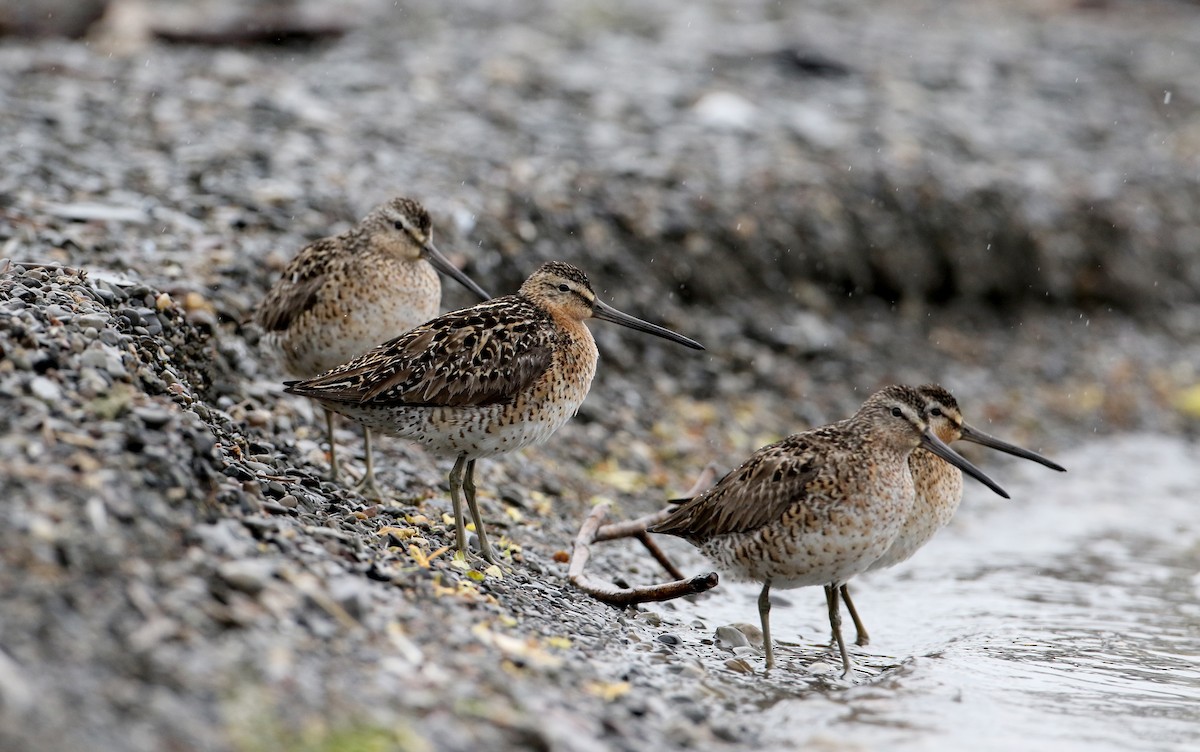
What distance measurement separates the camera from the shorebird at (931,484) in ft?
20.1

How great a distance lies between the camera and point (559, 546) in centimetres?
659

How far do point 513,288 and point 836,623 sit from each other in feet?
12.2

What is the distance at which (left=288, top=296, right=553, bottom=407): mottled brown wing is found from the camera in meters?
5.62

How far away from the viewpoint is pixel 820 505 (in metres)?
5.58

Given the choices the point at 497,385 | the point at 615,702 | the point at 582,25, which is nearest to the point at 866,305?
the point at 582,25

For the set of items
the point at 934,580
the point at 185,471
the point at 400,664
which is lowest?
the point at 934,580

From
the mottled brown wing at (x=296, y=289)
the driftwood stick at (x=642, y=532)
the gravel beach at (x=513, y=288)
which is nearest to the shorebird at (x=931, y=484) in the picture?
the driftwood stick at (x=642, y=532)

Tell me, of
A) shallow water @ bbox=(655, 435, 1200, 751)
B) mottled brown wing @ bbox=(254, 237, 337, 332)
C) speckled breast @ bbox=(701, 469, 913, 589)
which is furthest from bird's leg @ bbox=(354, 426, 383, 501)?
speckled breast @ bbox=(701, 469, 913, 589)

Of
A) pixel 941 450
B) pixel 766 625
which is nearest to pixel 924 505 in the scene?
pixel 941 450

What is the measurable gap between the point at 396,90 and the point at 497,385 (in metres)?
6.07

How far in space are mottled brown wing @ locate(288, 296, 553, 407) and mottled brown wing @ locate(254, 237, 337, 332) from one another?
0.68m

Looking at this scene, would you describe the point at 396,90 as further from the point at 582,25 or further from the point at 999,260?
the point at 999,260

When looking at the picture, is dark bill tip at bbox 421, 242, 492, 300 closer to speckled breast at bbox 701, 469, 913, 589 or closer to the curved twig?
the curved twig

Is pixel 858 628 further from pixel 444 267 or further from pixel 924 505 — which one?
pixel 444 267
